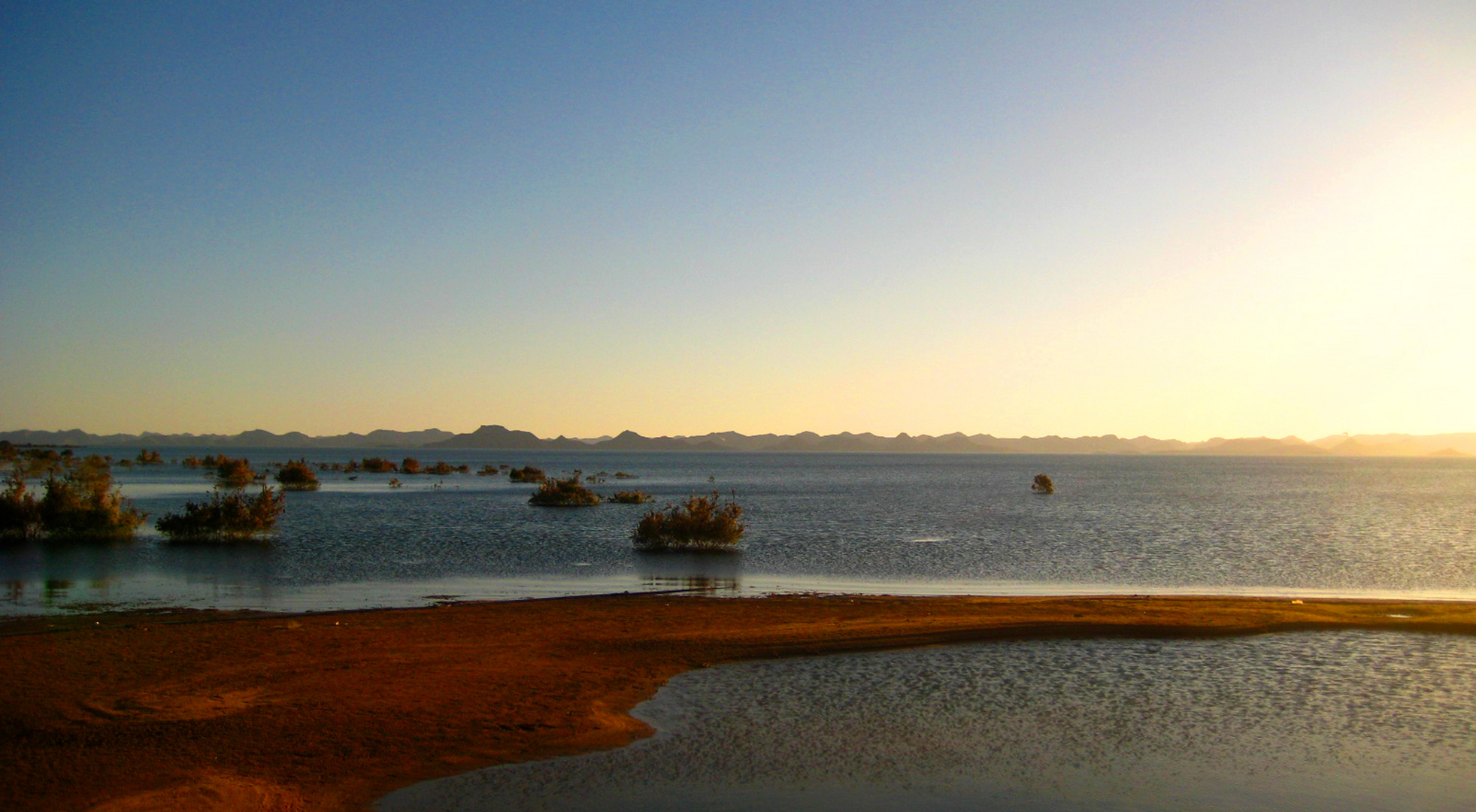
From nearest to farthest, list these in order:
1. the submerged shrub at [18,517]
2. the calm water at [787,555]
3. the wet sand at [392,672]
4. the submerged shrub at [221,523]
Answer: the wet sand at [392,672], the calm water at [787,555], the submerged shrub at [18,517], the submerged shrub at [221,523]

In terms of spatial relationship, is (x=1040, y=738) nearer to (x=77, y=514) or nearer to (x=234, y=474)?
(x=77, y=514)

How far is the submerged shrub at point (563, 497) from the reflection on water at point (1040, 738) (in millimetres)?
45513

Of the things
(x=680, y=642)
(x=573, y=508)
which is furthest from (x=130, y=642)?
(x=573, y=508)

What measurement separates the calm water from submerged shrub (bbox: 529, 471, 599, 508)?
4.98 ft

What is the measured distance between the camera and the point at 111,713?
34.9ft

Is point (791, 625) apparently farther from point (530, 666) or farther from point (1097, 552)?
point (1097, 552)

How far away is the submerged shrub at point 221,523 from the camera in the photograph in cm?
3378

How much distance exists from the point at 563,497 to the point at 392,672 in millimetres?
46567

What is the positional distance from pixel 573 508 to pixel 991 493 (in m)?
38.5

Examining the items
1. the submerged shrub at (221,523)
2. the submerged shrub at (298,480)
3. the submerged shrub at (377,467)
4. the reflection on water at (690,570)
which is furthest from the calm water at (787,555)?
the submerged shrub at (377,467)

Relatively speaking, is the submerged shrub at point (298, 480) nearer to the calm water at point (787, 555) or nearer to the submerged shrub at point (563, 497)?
the calm water at point (787, 555)

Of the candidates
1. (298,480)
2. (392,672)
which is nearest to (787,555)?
(392,672)

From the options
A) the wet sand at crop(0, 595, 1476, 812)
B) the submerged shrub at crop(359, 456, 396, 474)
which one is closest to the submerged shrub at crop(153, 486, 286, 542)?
the wet sand at crop(0, 595, 1476, 812)

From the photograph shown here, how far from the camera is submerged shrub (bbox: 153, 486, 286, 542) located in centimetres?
3378
